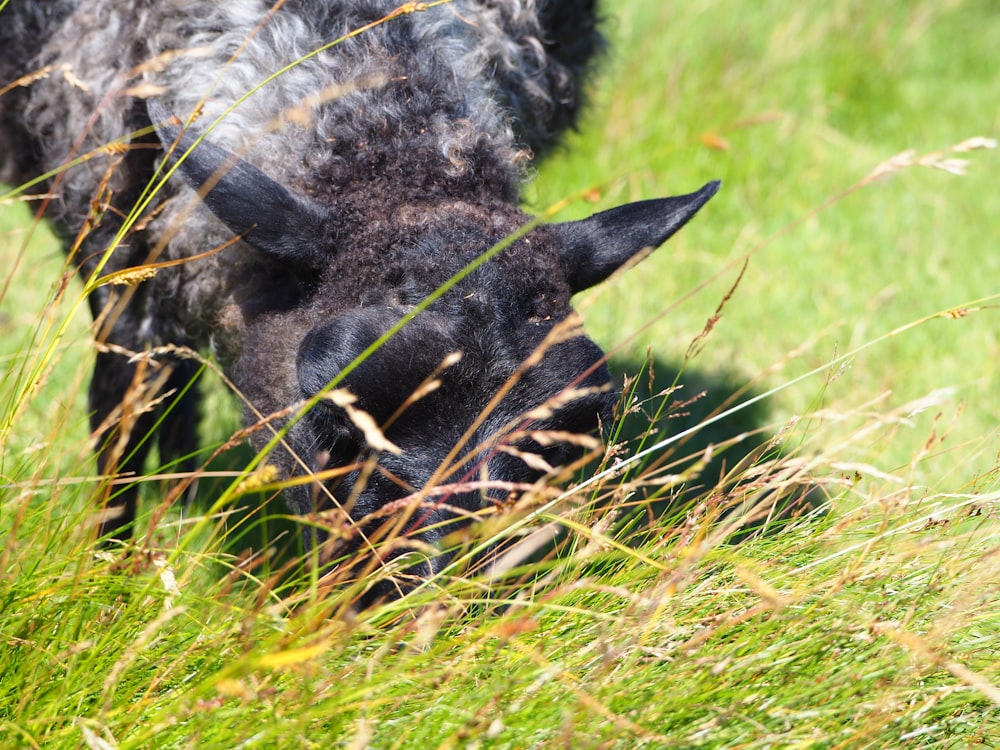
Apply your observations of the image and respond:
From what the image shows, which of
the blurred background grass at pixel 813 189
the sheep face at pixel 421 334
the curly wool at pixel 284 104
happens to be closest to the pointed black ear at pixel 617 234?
the sheep face at pixel 421 334

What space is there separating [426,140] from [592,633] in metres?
1.53

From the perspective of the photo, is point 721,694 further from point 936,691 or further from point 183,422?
point 183,422

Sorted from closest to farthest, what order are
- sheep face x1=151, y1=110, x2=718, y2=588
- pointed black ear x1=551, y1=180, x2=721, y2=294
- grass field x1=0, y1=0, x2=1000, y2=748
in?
1. grass field x1=0, y1=0, x2=1000, y2=748
2. sheep face x1=151, y1=110, x2=718, y2=588
3. pointed black ear x1=551, y1=180, x2=721, y2=294

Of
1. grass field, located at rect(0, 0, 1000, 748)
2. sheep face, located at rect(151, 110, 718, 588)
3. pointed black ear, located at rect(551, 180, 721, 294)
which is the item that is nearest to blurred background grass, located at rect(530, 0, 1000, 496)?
pointed black ear, located at rect(551, 180, 721, 294)

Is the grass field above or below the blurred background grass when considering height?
above

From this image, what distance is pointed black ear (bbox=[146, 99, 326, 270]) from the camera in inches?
105

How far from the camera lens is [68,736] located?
199cm

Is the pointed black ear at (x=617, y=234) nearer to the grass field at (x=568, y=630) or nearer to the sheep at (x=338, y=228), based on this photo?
the sheep at (x=338, y=228)

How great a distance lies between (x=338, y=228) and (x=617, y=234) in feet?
2.59

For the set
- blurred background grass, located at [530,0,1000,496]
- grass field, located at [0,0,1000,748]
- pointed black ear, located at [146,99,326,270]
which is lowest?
blurred background grass, located at [530,0,1000,496]

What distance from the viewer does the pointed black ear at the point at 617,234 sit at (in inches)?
117

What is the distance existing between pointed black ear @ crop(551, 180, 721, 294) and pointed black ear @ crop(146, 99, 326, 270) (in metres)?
0.69

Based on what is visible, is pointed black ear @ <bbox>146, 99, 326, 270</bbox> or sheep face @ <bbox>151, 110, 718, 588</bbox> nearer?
sheep face @ <bbox>151, 110, 718, 588</bbox>

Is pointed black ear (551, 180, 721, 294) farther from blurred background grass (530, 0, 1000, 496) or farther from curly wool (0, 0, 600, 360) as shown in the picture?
blurred background grass (530, 0, 1000, 496)
